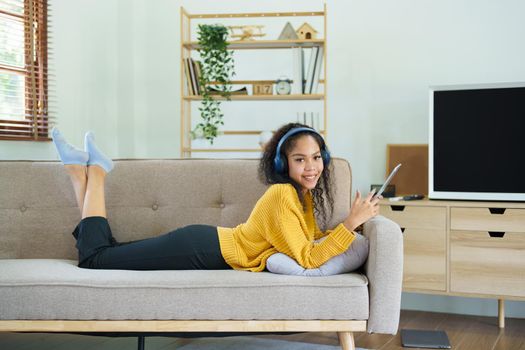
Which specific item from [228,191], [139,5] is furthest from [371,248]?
[139,5]

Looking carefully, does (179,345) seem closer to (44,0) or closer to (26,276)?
(26,276)

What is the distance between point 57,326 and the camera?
2.23 meters

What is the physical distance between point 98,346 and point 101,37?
2.16 m

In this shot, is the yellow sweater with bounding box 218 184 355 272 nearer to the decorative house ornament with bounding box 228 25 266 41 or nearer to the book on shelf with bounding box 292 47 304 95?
the book on shelf with bounding box 292 47 304 95

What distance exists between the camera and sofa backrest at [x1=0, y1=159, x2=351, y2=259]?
110 inches

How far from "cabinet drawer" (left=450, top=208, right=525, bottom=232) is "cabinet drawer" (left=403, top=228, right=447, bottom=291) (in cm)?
10

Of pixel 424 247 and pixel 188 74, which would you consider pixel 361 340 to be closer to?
pixel 424 247

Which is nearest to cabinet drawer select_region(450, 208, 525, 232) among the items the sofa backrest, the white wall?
the white wall

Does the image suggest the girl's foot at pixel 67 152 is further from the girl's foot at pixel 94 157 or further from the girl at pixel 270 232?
the girl at pixel 270 232

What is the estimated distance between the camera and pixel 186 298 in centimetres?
221

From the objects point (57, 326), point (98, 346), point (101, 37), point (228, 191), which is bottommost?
point (98, 346)

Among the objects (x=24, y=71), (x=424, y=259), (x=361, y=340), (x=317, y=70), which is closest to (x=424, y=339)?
(x=361, y=340)

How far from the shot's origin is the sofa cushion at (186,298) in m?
2.19

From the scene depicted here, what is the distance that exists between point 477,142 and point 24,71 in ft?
8.20
